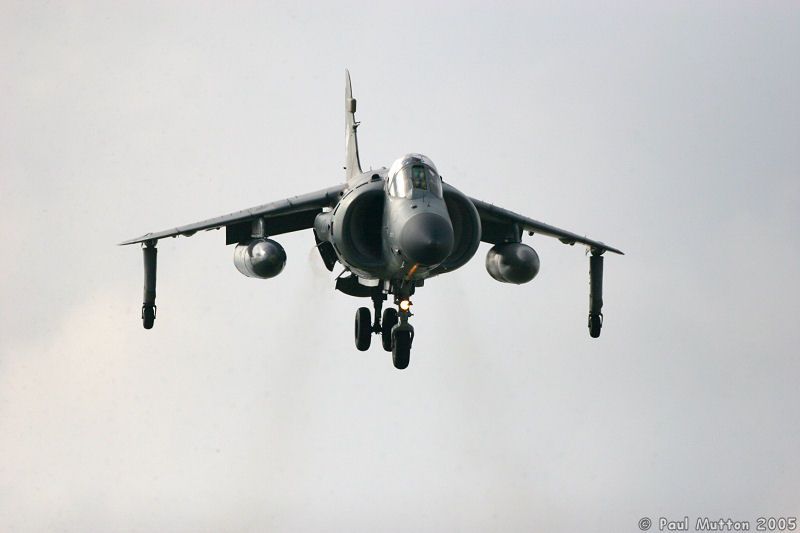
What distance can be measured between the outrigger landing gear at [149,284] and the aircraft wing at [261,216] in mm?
253

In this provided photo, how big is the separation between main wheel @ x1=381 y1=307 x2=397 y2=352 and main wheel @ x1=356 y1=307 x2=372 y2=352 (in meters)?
0.42

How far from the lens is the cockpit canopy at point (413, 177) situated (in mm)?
30641

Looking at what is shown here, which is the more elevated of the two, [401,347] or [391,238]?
[391,238]

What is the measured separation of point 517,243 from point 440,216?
181 inches

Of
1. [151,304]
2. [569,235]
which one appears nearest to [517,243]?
[569,235]

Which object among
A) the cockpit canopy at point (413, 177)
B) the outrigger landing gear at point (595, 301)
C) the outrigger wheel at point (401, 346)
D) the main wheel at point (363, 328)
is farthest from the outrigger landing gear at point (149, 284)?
the outrigger landing gear at point (595, 301)

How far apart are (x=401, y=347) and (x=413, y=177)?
3975mm

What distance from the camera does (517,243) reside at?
3391cm

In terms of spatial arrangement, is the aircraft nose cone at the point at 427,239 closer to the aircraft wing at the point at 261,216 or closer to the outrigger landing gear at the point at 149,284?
the aircraft wing at the point at 261,216

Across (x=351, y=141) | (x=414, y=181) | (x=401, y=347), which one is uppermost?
(x=351, y=141)

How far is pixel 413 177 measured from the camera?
3070 cm

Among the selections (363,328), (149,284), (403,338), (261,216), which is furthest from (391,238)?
(149,284)

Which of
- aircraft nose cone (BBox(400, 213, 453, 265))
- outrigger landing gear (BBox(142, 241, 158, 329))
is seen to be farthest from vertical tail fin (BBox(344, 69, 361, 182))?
aircraft nose cone (BBox(400, 213, 453, 265))

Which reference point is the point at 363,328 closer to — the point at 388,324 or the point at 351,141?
the point at 388,324
